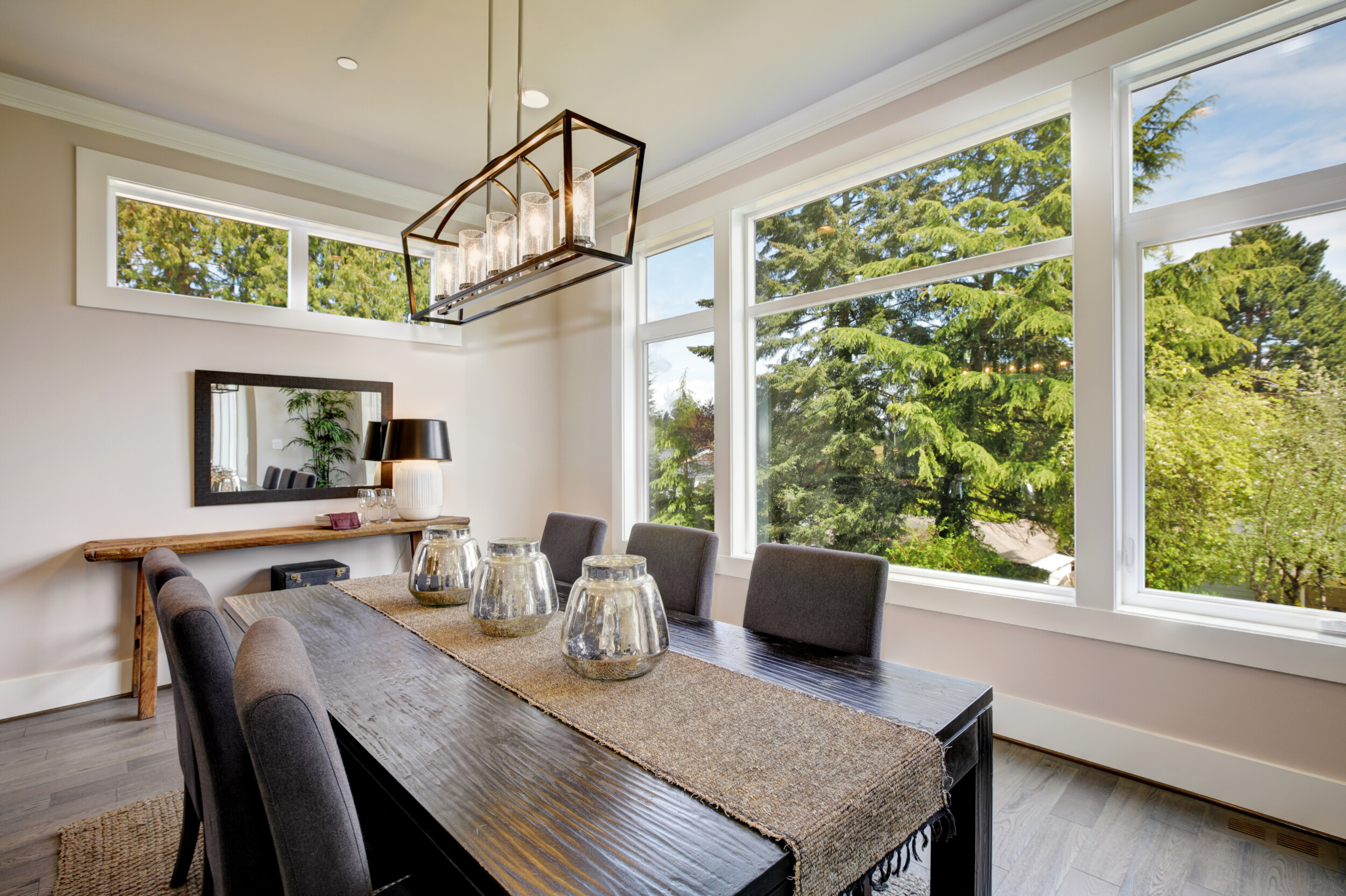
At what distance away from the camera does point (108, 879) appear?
172cm

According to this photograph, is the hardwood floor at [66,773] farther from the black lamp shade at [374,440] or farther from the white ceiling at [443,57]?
the white ceiling at [443,57]

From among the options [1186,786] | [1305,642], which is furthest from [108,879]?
[1305,642]

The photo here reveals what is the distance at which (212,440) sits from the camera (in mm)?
3293

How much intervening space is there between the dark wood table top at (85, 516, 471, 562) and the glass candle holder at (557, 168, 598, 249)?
67.7 inches

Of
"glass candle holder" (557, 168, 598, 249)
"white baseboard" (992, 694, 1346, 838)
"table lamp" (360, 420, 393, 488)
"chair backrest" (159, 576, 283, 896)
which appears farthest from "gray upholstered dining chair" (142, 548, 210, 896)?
"white baseboard" (992, 694, 1346, 838)

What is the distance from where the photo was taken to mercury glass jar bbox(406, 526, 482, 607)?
1872 millimetres

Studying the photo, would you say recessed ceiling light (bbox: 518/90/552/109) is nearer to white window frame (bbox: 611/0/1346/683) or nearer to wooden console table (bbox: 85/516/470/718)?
white window frame (bbox: 611/0/1346/683)

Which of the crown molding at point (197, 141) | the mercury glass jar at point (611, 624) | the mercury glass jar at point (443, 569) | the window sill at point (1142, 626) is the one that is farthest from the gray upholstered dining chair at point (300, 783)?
the crown molding at point (197, 141)

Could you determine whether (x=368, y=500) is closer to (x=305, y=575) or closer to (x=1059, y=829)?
(x=305, y=575)

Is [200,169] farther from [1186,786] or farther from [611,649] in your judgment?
[1186,786]

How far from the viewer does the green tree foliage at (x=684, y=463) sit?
3773mm

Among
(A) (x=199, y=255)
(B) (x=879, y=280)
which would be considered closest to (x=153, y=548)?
(A) (x=199, y=255)

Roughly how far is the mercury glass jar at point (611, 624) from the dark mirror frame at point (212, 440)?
2.96m

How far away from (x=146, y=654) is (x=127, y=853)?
124 centimetres
